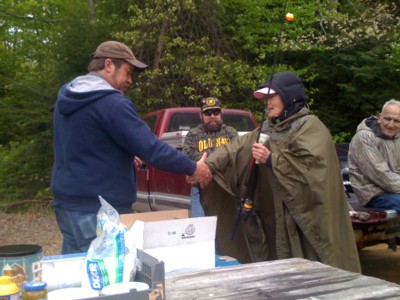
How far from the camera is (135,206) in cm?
905

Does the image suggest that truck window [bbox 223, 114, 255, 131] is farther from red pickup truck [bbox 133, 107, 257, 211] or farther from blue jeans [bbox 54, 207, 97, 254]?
blue jeans [bbox 54, 207, 97, 254]

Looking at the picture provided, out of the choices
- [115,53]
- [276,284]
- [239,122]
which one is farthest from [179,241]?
[239,122]

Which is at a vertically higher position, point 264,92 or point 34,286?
point 264,92

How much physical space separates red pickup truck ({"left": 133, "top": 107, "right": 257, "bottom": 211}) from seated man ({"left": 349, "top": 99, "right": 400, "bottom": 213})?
2393 mm

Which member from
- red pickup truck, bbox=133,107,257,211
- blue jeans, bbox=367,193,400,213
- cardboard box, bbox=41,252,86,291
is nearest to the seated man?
blue jeans, bbox=367,193,400,213

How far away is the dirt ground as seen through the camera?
23.5 feet

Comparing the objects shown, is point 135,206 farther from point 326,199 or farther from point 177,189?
point 326,199

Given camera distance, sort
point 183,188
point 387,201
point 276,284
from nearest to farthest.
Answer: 1. point 276,284
2. point 387,201
3. point 183,188

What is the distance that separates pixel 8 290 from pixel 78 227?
5.59 ft

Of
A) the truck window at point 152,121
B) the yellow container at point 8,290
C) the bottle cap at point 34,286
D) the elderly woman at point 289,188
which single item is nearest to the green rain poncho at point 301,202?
the elderly woman at point 289,188

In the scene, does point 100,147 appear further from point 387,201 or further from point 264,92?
point 387,201

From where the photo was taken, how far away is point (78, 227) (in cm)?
354

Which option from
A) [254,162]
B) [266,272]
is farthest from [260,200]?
[266,272]

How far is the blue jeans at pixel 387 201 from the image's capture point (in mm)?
5531
